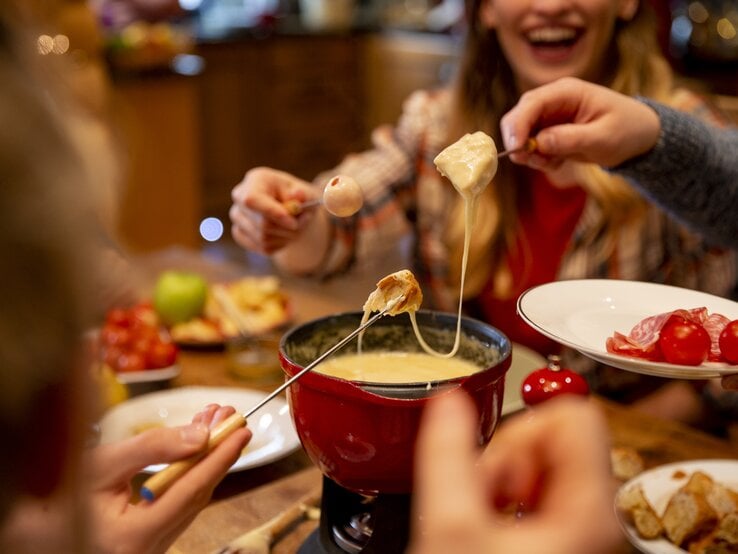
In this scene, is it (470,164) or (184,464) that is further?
(470,164)

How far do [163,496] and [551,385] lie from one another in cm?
45

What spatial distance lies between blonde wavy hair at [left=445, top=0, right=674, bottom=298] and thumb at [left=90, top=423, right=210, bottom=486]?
3.61 ft

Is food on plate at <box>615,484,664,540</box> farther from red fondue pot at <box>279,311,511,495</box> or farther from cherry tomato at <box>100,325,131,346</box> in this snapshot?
cherry tomato at <box>100,325,131,346</box>

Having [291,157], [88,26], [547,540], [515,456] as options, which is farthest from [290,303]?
[291,157]

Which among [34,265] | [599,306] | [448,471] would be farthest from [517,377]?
[34,265]

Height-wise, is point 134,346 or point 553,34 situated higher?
point 553,34

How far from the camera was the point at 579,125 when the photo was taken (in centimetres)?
116

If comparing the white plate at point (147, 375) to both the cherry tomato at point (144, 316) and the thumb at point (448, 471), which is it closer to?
the cherry tomato at point (144, 316)

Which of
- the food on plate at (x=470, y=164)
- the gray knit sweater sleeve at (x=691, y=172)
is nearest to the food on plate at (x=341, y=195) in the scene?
the food on plate at (x=470, y=164)

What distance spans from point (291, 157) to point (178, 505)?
520 centimetres

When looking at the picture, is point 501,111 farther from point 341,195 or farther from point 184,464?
point 184,464

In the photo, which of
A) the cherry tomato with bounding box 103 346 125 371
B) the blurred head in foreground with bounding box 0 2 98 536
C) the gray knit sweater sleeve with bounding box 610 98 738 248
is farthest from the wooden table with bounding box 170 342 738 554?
the blurred head in foreground with bounding box 0 2 98 536

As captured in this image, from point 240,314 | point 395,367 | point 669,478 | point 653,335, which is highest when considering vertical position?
point 653,335

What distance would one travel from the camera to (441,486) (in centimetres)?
51
